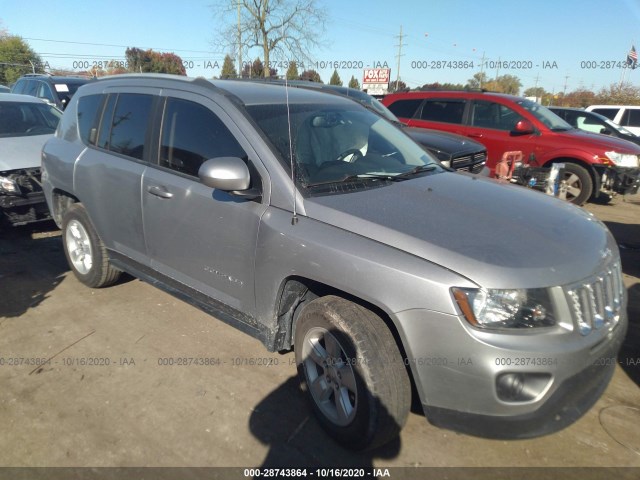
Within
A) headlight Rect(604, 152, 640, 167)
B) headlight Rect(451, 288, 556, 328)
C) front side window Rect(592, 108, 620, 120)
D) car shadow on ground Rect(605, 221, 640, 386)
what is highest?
front side window Rect(592, 108, 620, 120)

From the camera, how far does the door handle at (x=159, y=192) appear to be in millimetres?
3202

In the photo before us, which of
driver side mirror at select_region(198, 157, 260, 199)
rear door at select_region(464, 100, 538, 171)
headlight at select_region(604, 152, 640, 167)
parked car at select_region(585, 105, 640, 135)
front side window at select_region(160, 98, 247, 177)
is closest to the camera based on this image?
driver side mirror at select_region(198, 157, 260, 199)

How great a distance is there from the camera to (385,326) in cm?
231

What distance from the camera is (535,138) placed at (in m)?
7.89

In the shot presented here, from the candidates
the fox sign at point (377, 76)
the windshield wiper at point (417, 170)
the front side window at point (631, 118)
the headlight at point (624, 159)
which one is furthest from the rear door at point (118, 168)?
the fox sign at point (377, 76)

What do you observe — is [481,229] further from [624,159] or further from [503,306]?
[624,159]

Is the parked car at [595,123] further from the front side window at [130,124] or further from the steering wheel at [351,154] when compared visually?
the front side window at [130,124]

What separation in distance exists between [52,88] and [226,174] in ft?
35.6

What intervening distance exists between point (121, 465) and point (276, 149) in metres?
1.96

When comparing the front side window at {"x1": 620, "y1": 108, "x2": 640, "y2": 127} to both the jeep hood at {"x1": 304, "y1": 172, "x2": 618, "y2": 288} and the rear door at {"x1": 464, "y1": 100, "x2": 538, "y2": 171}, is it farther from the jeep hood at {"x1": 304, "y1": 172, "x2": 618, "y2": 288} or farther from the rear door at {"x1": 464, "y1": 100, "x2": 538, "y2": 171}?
the jeep hood at {"x1": 304, "y1": 172, "x2": 618, "y2": 288}

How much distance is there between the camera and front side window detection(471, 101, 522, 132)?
8.18 metres

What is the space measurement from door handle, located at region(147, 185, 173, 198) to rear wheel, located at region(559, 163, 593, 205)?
6.85 m

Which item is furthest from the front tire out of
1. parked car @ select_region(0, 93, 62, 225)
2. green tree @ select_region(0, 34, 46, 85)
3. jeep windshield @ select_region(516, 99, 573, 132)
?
green tree @ select_region(0, 34, 46, 85)

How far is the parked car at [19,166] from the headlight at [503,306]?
5.60 m
